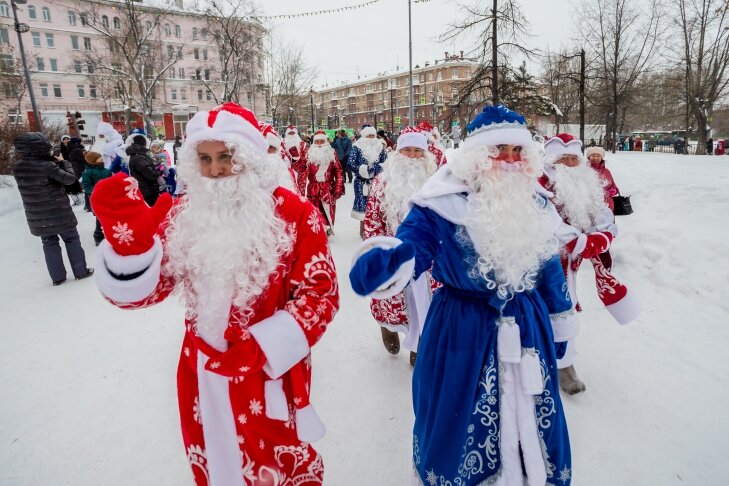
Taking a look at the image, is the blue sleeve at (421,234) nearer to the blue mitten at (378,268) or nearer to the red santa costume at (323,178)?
the blue mitten at (378,268)

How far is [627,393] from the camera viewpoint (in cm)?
321

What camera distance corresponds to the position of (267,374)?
1653 millimetres

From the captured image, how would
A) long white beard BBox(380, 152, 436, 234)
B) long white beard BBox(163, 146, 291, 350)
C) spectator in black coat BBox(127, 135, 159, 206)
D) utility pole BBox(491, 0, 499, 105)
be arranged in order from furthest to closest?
utility pole BBox(491, 0, 499, 105) < spectator in black coat BBox(127, 135, 159, 206) < long white beard BBox(380, 152, 436, 234) < long white beard BBox(163, 146, 291, 350)

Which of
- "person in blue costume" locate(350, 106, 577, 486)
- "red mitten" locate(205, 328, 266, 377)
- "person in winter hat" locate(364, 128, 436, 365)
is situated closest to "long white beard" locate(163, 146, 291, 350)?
"red mitten" locate(205, 328, 266, 377)

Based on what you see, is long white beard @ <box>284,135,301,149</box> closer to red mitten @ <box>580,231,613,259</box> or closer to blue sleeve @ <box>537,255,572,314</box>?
red mitten @ <box>580,231,613,259</box>

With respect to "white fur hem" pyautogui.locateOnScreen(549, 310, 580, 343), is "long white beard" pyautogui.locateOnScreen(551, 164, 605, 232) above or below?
above

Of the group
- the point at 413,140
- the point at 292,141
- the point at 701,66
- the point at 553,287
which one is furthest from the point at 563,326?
the point at 701,66

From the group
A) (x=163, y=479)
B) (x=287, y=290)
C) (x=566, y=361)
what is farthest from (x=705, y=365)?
(x=163, y=479)

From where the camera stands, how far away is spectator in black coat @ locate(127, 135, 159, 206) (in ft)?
24.6

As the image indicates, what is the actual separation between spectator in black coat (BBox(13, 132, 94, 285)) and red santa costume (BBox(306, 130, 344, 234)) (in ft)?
12.9

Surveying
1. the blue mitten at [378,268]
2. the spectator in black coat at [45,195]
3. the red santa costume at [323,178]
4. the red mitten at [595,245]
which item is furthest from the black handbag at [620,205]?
the spectator in black coat at [45,195]

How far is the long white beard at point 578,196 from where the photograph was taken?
321cm

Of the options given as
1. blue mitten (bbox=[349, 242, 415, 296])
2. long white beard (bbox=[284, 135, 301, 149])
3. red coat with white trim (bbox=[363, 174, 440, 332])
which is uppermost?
long white beard (bbox=[284, 135, 301, 149])

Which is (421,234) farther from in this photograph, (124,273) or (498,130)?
(124,273)
